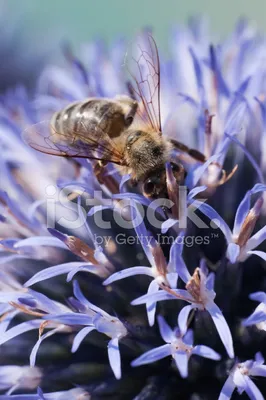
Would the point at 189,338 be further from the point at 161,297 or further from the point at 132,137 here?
the point at 132,137

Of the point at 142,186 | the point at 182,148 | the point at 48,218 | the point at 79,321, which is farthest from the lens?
the point at 48,218

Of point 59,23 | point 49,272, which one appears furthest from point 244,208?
point 59,23

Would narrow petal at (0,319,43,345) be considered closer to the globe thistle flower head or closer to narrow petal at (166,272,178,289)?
the globe thistle flower head

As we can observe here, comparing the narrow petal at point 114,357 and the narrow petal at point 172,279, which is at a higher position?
the narrow petal at point 172,279

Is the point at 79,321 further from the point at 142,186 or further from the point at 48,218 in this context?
the point at 48,218

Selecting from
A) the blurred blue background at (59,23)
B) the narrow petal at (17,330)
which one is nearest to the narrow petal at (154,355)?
the narrow petal at (17,330)

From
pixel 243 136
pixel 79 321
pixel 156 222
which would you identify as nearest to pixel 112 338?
pixel 79 321

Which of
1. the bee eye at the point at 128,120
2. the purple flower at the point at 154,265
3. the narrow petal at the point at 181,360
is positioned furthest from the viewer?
the bee eye at the point at 128,120

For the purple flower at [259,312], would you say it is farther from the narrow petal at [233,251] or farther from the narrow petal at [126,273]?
the narrow petal at [126,273]
